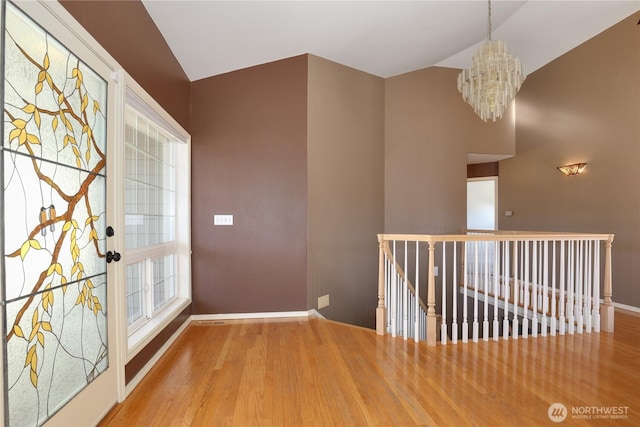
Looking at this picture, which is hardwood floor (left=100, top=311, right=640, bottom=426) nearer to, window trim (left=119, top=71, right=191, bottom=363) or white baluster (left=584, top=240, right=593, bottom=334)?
white baluster (left=584, top=240, right=593, bottom=334)

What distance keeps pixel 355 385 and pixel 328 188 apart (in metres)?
2.39

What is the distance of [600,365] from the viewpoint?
7.99 feet

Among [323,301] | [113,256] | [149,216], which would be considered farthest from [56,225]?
[323,301]

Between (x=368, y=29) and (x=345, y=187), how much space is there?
1867 millimetres

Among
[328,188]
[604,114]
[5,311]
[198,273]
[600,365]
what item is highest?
[604,114]

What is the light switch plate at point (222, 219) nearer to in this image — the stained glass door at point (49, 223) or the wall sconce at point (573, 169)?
the stained glass door at point (49, 223)

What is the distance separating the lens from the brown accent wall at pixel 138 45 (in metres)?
1.71

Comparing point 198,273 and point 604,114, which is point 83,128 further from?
point 604,114

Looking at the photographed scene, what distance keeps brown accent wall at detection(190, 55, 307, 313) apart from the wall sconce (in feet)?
13.7

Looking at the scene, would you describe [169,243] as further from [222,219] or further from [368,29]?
[368,29]

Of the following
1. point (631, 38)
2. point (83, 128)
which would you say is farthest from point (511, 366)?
point (631, 38)

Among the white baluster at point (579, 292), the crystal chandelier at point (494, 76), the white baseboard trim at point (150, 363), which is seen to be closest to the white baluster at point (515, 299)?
the white baluster at point (579, 292)

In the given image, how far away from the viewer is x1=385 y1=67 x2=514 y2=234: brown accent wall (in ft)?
17.5

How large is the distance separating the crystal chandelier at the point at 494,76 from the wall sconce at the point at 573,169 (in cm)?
240
